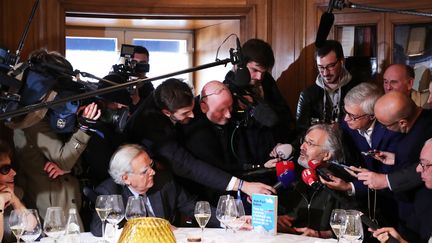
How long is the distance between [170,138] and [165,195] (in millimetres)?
311

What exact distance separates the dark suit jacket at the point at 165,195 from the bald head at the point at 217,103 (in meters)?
0.40

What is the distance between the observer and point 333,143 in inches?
133

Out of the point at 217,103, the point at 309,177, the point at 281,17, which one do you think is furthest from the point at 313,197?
the point at 281,17

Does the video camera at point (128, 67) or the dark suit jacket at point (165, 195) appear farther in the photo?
the video camera at point (128, 67)

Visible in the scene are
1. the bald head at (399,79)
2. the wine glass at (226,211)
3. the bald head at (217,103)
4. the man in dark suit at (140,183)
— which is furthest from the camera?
the bald head at (399,79)

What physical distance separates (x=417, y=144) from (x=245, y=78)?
45.4 inches

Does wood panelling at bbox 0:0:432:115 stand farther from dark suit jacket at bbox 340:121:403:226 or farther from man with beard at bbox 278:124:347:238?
man with beard at bbox 278:124:347:238

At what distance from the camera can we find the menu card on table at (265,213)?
283 centimetres

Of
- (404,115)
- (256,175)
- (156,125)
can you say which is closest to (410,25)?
(404,115)

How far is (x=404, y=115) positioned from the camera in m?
3.25

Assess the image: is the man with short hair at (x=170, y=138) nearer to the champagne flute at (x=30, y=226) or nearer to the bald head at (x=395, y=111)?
the bald head at (x=395, y=111)

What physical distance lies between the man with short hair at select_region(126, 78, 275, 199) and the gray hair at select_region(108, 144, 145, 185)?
227 millimetres

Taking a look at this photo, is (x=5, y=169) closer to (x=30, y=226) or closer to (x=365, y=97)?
(x=30, y=226)

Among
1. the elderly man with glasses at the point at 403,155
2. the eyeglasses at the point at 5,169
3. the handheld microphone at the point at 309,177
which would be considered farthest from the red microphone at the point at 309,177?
the eyeglasses at the point at 5,169
